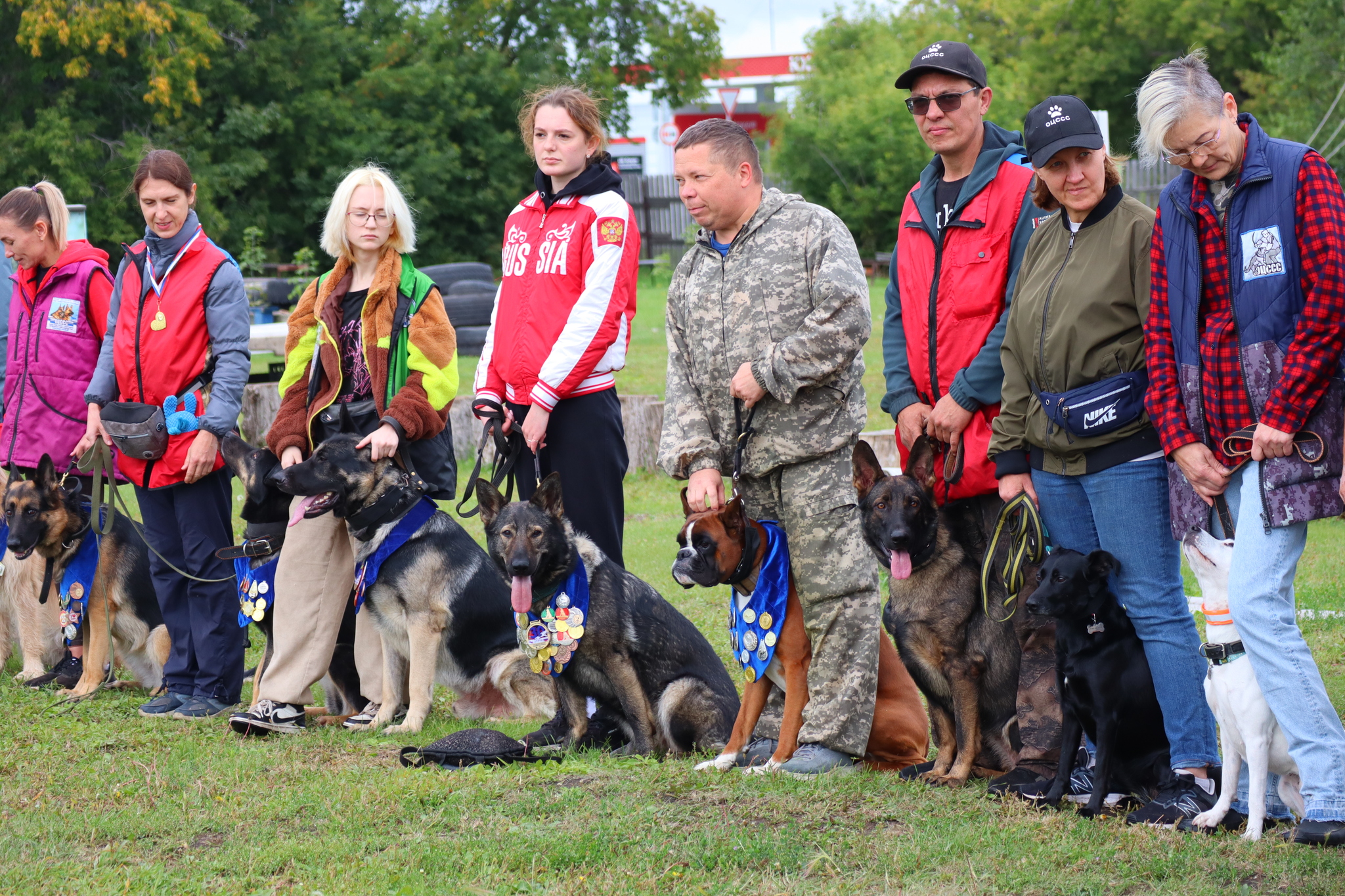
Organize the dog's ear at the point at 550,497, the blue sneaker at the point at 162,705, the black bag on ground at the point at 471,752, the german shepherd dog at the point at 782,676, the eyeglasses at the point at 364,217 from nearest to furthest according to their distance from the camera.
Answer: the german shepherd dog at the point at 782,676 < the black bag on ground at the point at 471,752 < the dog's ear at the point at 550,497 < the eyeglasses at the point at 364,217 < the blue sneaker at the point at 162,705

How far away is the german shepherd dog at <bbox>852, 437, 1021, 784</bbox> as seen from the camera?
158 inches

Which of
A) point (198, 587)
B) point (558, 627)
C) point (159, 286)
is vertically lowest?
point (558, 627)

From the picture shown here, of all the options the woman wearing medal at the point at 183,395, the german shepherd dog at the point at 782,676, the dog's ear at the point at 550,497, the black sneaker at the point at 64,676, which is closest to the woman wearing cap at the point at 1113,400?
the german shepherd dog at the point at 782,676

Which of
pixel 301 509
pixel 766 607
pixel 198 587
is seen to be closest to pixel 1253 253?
pixel 766 607

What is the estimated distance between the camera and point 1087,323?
11.8ft

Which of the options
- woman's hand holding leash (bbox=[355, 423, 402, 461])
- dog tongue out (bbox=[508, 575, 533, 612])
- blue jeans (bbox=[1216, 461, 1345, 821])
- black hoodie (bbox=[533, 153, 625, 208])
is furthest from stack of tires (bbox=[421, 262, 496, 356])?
blue jeans (bbox=[1216, 461, 1345, 821])

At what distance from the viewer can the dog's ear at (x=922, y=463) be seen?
4.03m

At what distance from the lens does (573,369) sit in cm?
471

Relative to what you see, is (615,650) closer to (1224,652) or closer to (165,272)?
(1224,652)

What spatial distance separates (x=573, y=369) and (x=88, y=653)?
3.21 m

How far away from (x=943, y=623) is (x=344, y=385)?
2812 mm

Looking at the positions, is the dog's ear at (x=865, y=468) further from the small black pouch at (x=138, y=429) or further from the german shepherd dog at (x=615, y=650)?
the small black pouch at (x=138, y=429)

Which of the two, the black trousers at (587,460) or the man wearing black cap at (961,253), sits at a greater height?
the man wearing black cap at (961,253)

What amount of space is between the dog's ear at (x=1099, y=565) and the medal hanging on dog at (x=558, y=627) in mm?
1934
